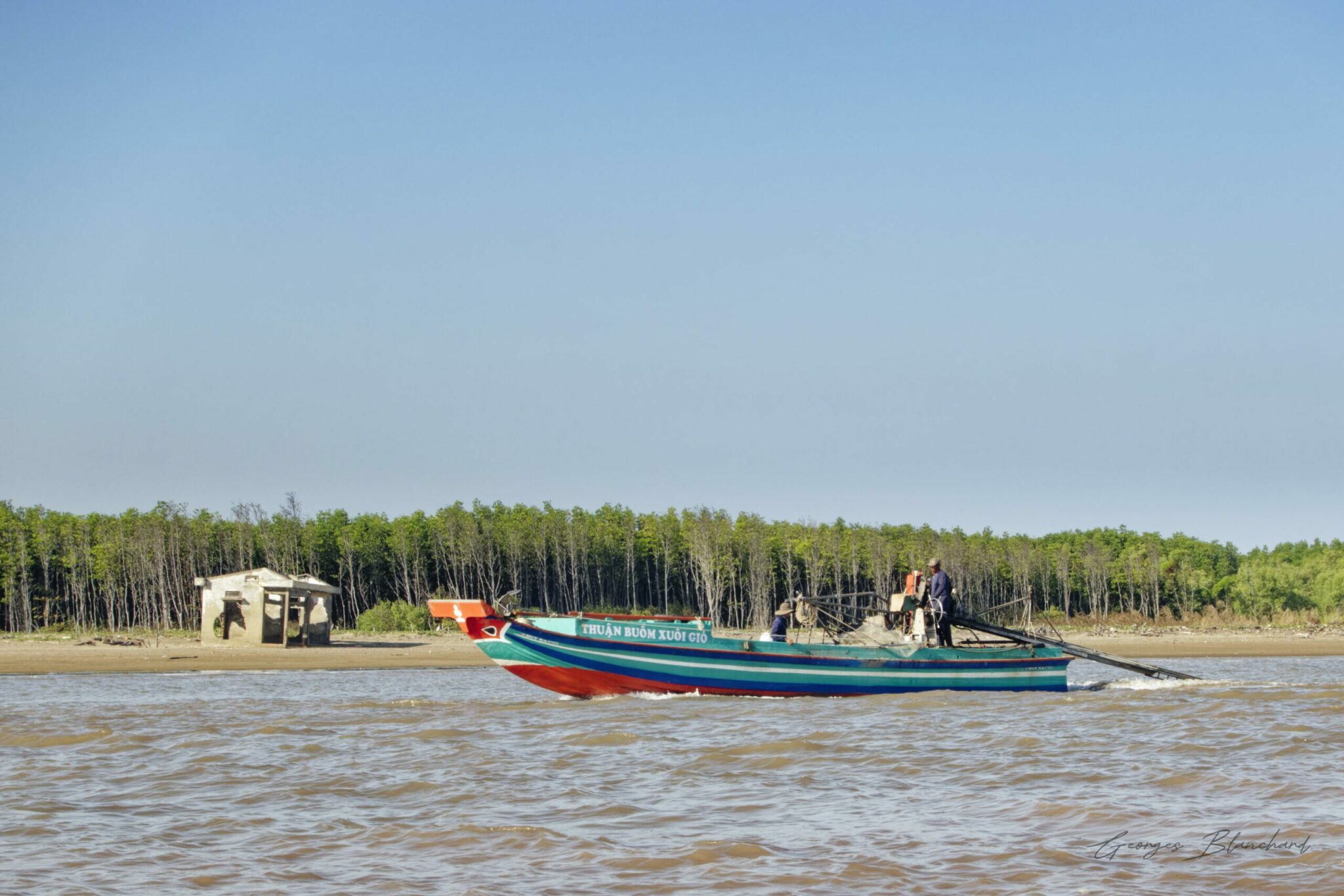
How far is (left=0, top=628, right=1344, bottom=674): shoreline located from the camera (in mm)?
37750

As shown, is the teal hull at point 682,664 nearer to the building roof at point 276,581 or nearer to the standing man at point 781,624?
the standing man at point 781,624

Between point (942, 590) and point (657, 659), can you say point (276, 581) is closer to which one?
point (657, 659)

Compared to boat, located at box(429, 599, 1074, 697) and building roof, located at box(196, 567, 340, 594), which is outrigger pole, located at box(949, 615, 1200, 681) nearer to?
boat, located at box(429, 599, 1074, 697)

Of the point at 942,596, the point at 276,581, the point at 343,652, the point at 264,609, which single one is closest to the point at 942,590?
the point at 942,596

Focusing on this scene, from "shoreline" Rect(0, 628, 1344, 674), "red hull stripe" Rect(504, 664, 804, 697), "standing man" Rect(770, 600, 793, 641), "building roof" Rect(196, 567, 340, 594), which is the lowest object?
"shoreline" Rect(0, 628, 1344, 674)

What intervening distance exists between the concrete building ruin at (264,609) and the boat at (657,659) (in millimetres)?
28531

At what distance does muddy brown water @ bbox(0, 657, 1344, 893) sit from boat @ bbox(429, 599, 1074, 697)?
2.07 feet

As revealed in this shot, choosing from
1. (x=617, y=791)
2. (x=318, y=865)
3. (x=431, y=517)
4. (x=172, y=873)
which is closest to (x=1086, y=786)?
(x=617, y=791)

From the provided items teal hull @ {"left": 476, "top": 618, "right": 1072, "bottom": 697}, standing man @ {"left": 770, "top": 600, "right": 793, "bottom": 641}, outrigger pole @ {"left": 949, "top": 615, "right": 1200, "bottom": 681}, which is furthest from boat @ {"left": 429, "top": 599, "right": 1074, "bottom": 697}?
outrigger pole @ {"left": 949, "top": 615, "right": 1200, "bottom": 681}

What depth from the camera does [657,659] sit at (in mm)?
22109

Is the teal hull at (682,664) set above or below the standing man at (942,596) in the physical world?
below

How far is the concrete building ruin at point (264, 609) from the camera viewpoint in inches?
1893

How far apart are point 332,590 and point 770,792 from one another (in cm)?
4281

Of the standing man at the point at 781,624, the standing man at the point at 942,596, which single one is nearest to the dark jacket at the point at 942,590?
the standing man at the point at 942,596
